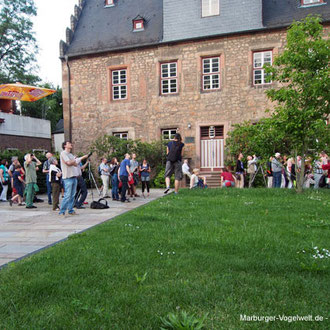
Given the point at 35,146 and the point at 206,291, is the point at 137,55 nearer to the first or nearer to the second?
the point at 35,146

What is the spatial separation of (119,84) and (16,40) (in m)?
19.2

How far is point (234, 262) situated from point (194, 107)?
591 inches

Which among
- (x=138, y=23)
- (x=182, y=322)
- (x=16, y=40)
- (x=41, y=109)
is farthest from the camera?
(x=41, y=109)

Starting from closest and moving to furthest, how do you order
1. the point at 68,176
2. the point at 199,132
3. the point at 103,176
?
1. the point at 68,176
2. the point at 103,176
3. the point at 199,132

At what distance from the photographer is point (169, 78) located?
18.4 m

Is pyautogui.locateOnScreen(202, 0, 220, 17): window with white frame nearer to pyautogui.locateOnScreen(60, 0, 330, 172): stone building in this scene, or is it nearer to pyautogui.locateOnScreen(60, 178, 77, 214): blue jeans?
pyautogui.locateOnScreen(60, 0, 330, 172): stone building

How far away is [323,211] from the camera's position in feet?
21.9

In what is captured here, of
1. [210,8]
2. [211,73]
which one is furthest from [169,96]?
[210,8]

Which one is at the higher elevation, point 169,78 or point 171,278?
point 169,78

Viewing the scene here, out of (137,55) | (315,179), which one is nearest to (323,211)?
(315,179)

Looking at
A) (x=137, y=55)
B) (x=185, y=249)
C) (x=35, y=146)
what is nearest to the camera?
(x=185, y=249)

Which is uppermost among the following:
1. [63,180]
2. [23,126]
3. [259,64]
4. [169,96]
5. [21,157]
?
[259,64]

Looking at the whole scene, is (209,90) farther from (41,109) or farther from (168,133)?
(41,109)

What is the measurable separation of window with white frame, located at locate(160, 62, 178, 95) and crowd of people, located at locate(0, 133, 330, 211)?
5.53 metres
